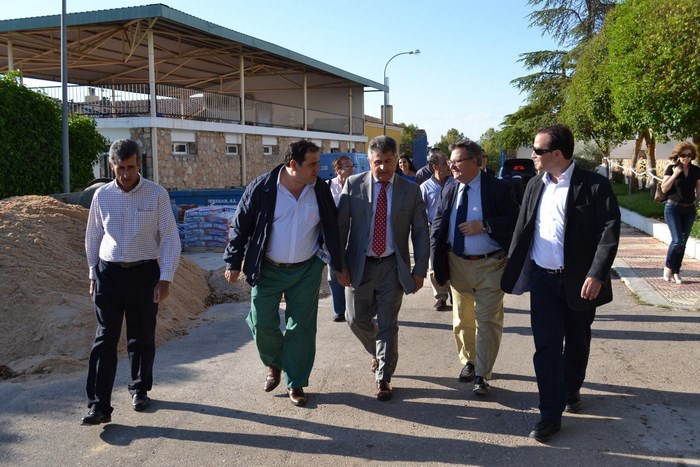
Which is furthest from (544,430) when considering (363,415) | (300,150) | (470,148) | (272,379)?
(300,150)

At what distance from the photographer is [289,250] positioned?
195 inches

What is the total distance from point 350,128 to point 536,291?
37.2m

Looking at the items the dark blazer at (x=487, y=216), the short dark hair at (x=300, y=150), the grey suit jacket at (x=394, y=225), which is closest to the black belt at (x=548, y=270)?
the dark blazer at (x=487, y=216)

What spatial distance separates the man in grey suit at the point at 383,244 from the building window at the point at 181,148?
21.6 meters

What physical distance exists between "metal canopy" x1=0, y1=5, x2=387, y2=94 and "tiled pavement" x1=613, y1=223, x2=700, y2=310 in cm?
1603

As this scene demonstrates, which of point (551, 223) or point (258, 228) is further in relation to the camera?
point (258, 228)

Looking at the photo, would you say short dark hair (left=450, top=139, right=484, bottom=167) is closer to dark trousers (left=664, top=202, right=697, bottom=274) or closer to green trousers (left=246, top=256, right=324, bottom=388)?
green trousers (left=246, top=256, right=324, bottom=388)

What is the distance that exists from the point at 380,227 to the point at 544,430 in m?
1.87

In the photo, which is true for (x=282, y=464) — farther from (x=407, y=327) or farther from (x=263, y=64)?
(x=263, y=64)

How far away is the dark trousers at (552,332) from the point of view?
4.34 metres

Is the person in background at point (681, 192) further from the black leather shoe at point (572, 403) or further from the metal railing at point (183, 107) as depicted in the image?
the metal railing at point (183, 107)

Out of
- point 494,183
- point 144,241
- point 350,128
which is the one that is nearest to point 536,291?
point 494,183

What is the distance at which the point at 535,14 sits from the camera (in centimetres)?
4056

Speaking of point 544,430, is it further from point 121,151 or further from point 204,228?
point 204,228
